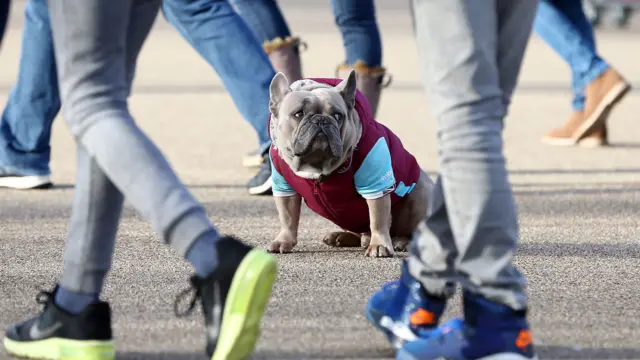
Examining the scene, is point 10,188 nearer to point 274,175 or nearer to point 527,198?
Result: point 274,175

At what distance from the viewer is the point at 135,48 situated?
272 centimetres

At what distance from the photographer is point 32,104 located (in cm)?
527

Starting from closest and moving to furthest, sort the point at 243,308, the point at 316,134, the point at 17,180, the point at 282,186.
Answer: the point at 243,308 → the point at 316,134 → the point at 282,186 → the point at 17,180

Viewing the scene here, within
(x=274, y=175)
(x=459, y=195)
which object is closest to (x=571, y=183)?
(x=274, y=175)

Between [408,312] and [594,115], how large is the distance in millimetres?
4397

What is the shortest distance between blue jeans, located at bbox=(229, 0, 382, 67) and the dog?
1.82 metres

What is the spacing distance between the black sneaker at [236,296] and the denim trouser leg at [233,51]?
277 cm

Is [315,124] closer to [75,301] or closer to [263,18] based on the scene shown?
[75,301]

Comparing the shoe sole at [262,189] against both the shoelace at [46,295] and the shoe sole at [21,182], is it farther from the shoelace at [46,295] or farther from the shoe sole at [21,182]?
the shoelace at [46,295]

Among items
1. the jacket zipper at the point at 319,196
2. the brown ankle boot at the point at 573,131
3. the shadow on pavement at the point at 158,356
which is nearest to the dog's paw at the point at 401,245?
the jacket zipper at the point at 319,196

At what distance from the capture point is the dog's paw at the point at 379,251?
4.00 meters

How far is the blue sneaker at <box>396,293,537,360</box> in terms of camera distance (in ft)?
8.07

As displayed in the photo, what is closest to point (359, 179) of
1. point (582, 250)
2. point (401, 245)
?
point (401, 245)

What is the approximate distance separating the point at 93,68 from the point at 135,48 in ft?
0.81
